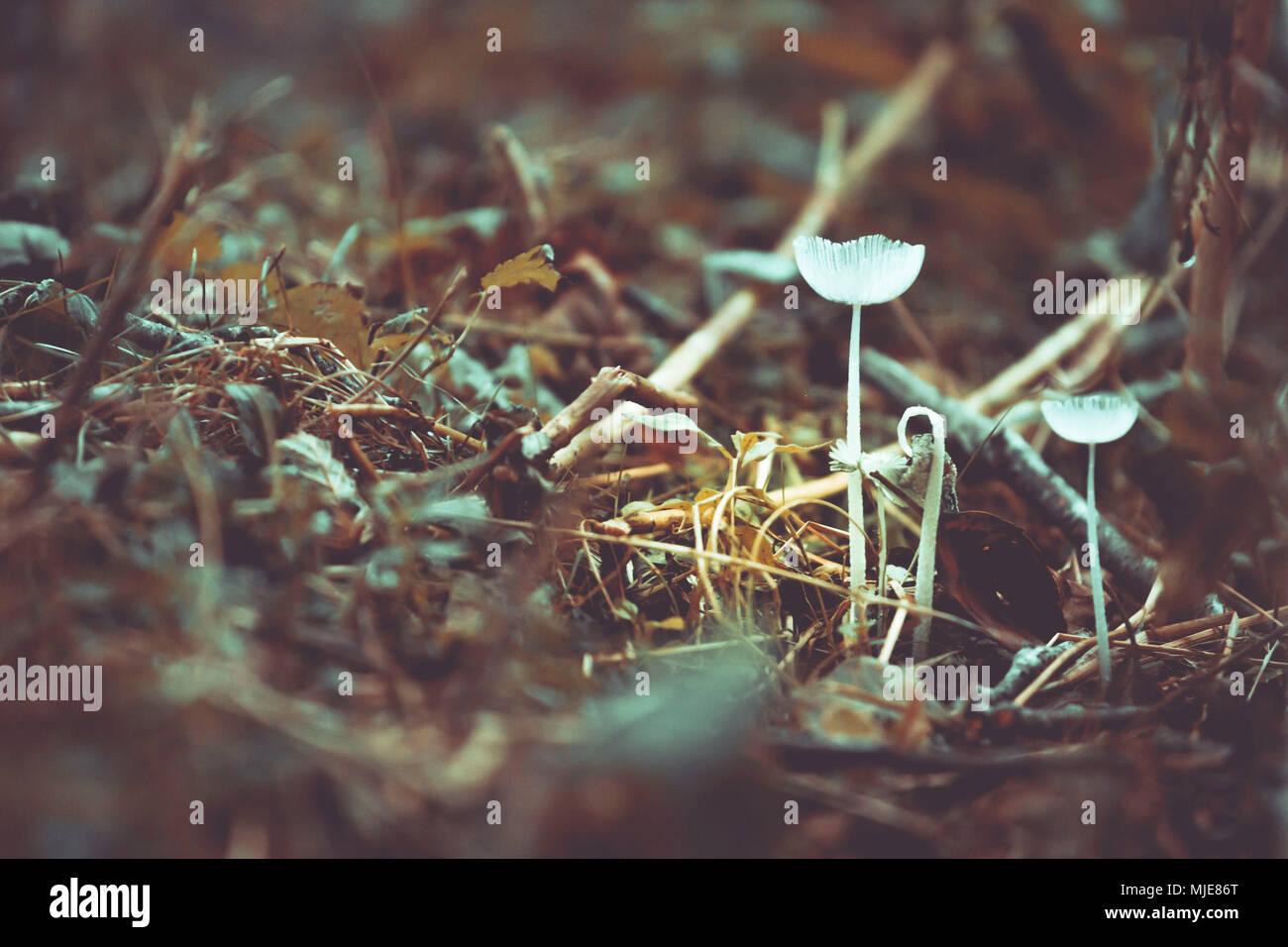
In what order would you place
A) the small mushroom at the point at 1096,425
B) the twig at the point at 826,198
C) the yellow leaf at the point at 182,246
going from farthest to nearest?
the twig at the point at 826,198, the yellow leaf at the point at 182,246, the small mushroom at the point at 1096,425

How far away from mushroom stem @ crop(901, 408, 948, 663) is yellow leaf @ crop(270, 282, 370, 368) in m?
0.77

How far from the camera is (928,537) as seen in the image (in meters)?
1.07

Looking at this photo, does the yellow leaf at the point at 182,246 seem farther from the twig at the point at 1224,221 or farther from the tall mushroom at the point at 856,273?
the twig at the point at 1224,221

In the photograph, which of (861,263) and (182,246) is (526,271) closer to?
(861,263)

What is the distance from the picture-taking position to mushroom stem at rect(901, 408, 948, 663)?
1.06 m

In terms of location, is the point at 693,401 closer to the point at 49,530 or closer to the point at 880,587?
the point at 880,587

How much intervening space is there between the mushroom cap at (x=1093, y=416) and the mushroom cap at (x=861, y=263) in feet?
0.77

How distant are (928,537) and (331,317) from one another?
0.87 metres

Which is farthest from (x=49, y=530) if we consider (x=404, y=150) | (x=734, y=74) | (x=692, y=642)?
(x=734, y=74)

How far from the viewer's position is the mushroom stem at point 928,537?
1.06 meters

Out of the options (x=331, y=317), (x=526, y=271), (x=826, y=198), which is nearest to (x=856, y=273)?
(x=526, y=271)

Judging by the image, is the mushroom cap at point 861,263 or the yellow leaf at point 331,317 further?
the yellow leaf at point 331,317

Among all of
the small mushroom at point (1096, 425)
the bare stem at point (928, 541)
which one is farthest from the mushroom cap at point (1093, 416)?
the bare stem at point (928, 541)

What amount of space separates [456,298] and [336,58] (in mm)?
2622
